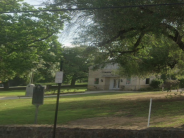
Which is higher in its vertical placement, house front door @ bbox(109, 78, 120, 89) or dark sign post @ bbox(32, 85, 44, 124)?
house front door @ bbox(109, 78, 120, 89)

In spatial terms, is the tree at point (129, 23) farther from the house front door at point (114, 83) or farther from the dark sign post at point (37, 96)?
the house front door at point (114, 83)

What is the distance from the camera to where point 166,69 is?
19766mm

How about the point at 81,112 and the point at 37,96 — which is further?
the point at 81,112

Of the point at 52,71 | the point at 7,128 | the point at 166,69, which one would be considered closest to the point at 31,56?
the point at 166,69

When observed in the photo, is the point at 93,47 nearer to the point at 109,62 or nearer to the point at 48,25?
the point at 109,62

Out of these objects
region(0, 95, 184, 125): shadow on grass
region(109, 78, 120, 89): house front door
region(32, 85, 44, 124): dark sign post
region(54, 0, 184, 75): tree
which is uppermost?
region(54, 0, 184, 75): tree

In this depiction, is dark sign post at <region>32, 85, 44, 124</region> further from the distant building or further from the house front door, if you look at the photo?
the house front door

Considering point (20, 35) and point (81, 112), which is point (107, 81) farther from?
point (81, 112)

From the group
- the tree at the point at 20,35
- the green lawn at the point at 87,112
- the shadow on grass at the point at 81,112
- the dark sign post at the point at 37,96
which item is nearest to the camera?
the dark sign post at the point at 37,96

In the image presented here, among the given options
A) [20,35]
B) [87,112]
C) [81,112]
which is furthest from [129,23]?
[20,35]

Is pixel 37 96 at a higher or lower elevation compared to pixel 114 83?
lower

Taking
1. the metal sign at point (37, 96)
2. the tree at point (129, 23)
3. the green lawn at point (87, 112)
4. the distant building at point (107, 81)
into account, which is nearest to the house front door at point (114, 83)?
the distant building at point (107, 81)

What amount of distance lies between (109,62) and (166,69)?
617 centimetres

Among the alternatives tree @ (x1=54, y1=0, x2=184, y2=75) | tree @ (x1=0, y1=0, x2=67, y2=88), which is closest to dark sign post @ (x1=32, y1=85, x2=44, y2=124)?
tree @ (x1=54, y1=0, x2=184, y2=75)
